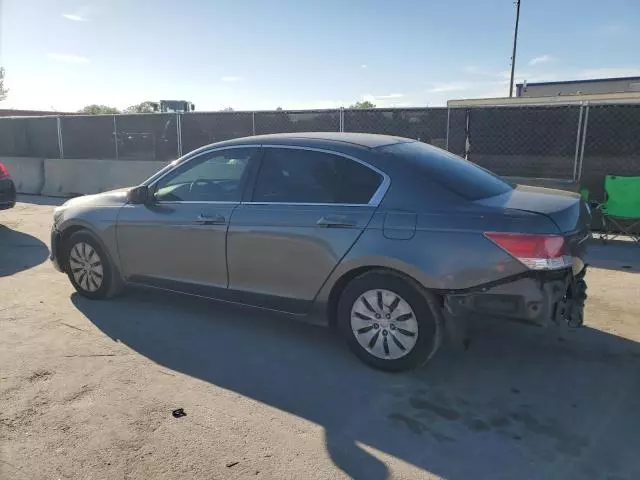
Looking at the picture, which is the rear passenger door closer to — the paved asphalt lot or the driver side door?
the driver side door

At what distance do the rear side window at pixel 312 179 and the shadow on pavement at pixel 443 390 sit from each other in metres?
1.21

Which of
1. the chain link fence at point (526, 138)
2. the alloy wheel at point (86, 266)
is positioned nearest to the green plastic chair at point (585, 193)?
the chain link fence at point (526, 138)

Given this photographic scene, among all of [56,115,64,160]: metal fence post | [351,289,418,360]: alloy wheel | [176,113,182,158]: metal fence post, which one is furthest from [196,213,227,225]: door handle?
[56,115,64,160]: metal fence post

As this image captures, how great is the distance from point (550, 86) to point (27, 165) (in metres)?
27.8

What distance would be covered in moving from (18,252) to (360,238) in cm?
601

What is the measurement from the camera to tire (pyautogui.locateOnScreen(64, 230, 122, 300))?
5.13 metres

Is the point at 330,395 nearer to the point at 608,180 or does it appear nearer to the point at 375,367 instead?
the point at 375,367

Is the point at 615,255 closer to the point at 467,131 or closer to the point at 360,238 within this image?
the point at 467,131

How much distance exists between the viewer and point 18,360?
157 inches

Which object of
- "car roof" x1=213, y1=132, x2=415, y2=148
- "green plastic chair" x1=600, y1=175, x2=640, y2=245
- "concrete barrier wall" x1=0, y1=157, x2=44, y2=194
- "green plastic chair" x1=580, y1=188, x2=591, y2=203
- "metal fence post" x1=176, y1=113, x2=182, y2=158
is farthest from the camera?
"concrete barrier wall" x1=0, y1=157, x2=44, y2=194

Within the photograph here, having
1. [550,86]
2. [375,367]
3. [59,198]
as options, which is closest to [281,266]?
[375,367]

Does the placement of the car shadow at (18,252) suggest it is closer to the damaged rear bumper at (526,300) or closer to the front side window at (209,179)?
the front side window at (209,179)

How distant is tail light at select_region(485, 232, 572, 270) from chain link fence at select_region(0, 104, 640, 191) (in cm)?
613

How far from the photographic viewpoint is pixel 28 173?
14.2 metres
